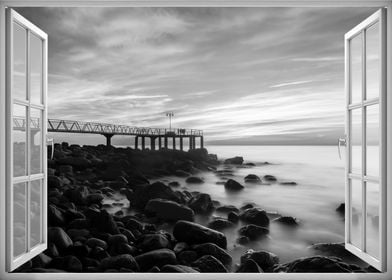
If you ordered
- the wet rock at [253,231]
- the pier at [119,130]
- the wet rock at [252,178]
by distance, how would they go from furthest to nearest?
the wet rock at [252,178]
the pier at [119,130]
the wet rock at [253,231]

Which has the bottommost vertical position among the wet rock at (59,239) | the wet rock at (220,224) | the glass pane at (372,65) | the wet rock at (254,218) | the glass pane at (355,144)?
the wet rock at (220,224)

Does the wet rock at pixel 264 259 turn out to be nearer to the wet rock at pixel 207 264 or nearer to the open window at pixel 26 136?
the wet rock at pixel 207 264

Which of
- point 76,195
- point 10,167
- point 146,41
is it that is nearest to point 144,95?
point 146,41

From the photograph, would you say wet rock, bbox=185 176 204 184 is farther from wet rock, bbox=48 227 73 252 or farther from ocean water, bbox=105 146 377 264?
wet rock, bbox=48 227 73 252

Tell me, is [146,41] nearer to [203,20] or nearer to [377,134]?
[203,20]

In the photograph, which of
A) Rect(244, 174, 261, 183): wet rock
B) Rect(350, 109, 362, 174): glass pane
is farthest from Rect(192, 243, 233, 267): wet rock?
Rect(244, 174, 261, 183): wet rock

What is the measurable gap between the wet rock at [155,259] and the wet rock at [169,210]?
1.30m

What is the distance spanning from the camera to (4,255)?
165 centimetres

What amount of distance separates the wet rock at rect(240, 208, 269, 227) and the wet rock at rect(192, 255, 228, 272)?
1934mm

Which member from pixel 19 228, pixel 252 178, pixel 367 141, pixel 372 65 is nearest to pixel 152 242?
pixel 19 228

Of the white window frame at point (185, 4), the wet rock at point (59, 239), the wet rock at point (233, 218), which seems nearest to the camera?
the white window frame at point (185, 4)

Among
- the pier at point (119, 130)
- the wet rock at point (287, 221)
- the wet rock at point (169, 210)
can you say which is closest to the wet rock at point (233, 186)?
the pier at point (119, 130)

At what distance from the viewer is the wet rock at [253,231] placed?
15.1ft

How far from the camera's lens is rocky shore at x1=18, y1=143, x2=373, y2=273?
3011mm
